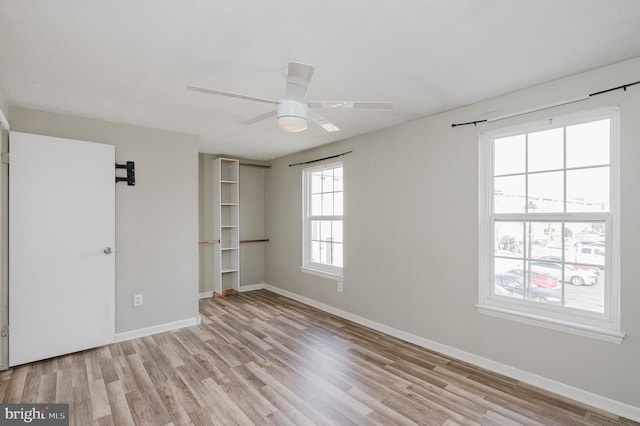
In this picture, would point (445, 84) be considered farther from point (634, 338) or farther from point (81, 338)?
point (81, 338)

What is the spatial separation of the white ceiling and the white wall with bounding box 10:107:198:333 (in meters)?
0.57

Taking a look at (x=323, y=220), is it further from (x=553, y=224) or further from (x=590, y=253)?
(x=590, y=253)

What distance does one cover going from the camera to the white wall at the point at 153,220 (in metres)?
3.55

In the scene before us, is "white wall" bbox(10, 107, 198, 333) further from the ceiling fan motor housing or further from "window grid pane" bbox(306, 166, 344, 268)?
the ceiling fan motor housing

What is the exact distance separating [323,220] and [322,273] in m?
0.81

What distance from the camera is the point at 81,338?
324cm

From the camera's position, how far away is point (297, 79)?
6.16ft

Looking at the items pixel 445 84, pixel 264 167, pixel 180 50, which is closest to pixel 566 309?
pixel 445 84

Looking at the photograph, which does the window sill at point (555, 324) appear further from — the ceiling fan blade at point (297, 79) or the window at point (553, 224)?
the ceiling fan blade at point (297, 79)

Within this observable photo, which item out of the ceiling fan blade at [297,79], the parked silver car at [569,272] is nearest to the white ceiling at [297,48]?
the ceiling fan blade at [297,79]

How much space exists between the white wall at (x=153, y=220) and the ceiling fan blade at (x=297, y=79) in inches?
99.1

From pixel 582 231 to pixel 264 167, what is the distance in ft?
15.5

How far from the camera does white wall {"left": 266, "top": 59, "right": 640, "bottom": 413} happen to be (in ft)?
7.29

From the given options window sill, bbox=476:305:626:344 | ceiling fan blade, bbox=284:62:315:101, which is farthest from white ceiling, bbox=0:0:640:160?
window sill, bbox=476:305:626:344
